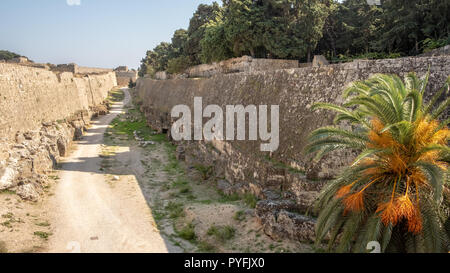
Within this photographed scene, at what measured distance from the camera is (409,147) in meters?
6.26

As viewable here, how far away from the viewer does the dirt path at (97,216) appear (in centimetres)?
999

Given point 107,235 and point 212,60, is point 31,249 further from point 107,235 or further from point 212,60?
point 212,60

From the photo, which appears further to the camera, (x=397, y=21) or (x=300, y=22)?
(x=300, y=22)

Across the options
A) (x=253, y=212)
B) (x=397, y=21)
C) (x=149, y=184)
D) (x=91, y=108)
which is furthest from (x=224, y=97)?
(x=91, y=108)

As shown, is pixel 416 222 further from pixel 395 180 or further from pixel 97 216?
pixel 97 216

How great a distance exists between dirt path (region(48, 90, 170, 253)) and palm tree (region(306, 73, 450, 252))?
6158mm

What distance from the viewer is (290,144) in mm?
11664

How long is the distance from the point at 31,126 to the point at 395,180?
19.5 meters

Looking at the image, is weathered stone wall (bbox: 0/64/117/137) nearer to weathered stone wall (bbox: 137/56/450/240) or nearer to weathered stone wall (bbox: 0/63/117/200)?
weathered stone wall (bbox: 0/63/117/200)

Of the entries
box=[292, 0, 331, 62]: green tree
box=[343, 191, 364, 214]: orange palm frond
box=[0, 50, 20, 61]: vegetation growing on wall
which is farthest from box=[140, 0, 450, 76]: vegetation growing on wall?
box=[0, 50, 20, 61]: vegetation growing on wall

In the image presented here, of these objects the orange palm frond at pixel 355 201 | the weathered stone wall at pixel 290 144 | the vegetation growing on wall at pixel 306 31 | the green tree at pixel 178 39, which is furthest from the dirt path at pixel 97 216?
the green tree at pixel 178 39

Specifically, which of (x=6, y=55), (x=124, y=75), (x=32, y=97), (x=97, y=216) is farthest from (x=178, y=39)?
(x=97, y=216)

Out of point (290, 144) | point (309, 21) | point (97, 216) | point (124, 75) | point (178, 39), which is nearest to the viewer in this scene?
point (290, 144)

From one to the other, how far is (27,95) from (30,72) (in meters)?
1.93
